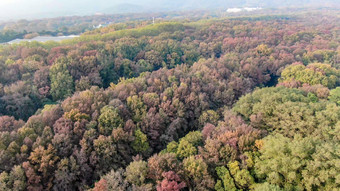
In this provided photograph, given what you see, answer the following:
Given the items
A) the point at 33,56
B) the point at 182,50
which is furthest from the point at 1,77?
the point at 182,50

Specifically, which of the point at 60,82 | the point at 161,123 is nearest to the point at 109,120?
the point at 161,123

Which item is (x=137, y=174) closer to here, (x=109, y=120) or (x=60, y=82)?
(x=109, y=120)

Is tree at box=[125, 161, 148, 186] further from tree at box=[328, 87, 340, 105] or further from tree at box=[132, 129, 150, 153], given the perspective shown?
tree at box=[328, 87, 340, 105]

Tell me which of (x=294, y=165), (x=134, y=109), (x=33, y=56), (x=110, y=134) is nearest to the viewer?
(x=294, y=165)

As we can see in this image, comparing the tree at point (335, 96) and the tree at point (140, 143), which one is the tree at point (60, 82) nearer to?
the tree at point (140, 143)

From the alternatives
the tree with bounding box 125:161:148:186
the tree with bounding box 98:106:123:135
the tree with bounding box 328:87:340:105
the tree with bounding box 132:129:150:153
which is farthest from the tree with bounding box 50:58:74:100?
the tree with bounding box 328:87:340:105

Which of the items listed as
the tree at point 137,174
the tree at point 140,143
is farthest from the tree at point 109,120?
the tree at point 137,174

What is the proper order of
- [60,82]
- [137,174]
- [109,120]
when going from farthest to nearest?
[60,82] < [109,120] < [137,174]

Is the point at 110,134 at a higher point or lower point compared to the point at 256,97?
lower

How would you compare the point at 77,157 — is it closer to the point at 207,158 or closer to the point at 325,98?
the point at 207,158
